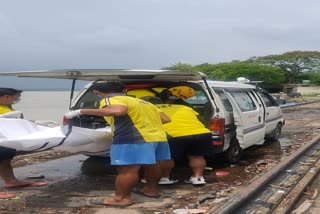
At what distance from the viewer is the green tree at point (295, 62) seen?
90.1 meters

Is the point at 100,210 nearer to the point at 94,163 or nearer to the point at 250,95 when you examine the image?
the point at 94,163

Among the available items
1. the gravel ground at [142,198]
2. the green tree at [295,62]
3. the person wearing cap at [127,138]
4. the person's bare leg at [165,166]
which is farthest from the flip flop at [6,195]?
the green tree at [295,62]

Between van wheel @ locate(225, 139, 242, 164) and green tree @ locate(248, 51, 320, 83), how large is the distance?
83.8 m

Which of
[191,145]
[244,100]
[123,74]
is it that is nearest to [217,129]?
[191,145]

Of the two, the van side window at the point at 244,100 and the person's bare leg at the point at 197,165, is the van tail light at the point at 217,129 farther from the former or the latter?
the van side window at the point at 244,100

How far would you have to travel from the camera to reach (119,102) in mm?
5492

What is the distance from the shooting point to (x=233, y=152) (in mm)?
8453

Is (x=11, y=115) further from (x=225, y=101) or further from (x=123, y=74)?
(x=225, y=101)

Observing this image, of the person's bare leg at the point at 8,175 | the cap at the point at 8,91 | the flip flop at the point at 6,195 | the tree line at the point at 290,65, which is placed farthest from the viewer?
the tree line at the point at 290,65

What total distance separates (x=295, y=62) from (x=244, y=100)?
8527cm

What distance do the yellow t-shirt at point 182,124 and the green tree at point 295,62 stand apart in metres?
85.7

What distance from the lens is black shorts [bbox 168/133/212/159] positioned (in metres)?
6.83

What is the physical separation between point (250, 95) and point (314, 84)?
79.2 metres

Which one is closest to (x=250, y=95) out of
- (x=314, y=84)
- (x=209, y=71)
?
(x=209, y=71)
